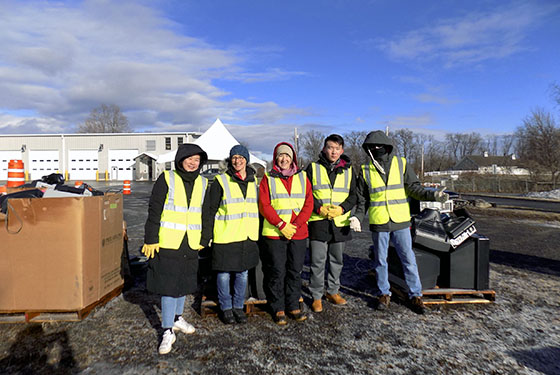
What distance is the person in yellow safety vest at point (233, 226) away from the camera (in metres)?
3.10

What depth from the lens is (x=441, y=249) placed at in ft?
12.3

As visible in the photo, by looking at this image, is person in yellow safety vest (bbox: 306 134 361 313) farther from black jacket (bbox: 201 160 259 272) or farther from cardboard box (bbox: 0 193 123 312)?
cardboard box (bbox: 0 193 123 312)

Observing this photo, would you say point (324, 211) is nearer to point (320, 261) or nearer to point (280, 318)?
point (320, 261)

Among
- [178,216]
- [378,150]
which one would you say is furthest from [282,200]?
[378,150]

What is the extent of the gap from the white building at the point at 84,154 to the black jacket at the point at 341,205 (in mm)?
32966

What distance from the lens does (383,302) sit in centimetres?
360

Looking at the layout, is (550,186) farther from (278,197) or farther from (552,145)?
(278,197)

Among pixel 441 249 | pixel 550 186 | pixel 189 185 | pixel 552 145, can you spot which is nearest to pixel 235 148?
pixel 189 185

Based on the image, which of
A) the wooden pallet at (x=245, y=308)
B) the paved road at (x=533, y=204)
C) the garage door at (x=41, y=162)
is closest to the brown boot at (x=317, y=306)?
the wooden pallet at (x=245, y=308)

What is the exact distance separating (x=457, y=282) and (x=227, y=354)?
8.82 ft

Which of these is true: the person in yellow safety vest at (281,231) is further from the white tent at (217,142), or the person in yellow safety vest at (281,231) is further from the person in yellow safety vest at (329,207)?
the white tent at (217,142)

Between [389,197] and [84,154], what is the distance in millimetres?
38435

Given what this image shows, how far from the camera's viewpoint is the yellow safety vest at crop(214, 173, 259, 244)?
10.2 feet

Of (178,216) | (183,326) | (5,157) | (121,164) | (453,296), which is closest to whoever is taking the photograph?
(178,216)
